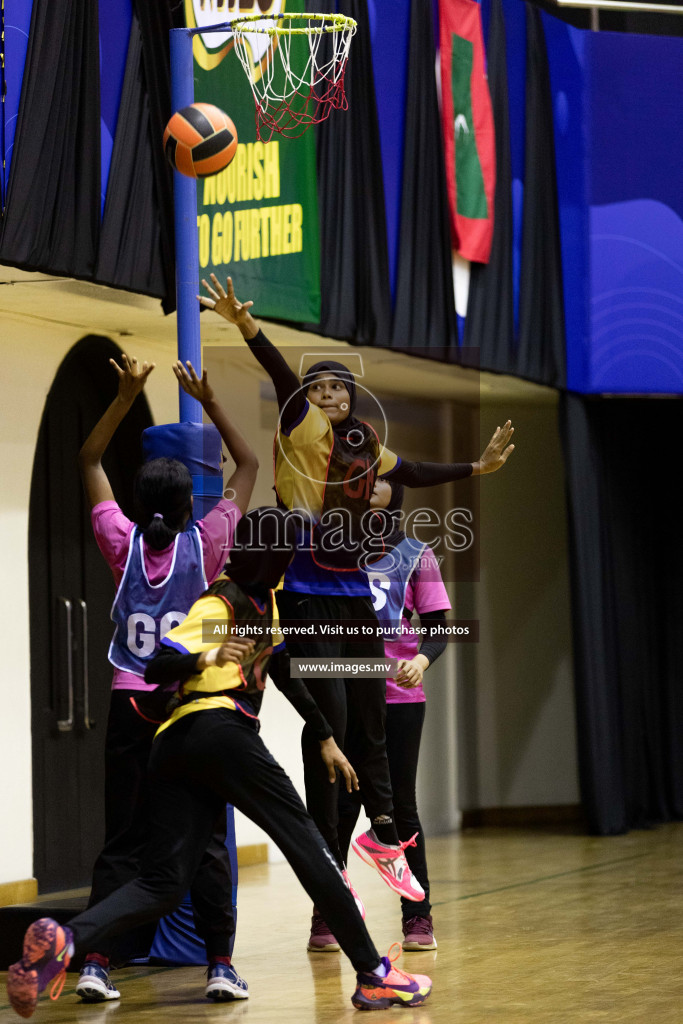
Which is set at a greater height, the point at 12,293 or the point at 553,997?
the point at 12,293

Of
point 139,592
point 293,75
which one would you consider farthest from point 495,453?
point 293,75

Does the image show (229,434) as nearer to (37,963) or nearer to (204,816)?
(204,816)

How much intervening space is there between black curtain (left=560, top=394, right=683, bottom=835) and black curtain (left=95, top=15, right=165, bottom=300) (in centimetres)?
439

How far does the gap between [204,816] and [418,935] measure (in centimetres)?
176

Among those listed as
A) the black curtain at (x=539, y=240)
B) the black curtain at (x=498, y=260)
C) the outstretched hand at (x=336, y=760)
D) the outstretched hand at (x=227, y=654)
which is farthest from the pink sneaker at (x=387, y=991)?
the black curtain at (x=539, y=240)

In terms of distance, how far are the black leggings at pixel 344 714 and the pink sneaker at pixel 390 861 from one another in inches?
2.0

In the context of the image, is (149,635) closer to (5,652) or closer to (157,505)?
(157,505)

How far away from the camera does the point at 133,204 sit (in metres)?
7.16

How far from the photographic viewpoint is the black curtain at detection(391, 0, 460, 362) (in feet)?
30.1

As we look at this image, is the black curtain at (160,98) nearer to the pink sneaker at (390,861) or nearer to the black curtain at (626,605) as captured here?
the pink sneaker at (390,861)

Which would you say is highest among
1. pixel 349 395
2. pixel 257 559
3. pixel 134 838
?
pixel 349 395

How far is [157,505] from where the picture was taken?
529 centimetres

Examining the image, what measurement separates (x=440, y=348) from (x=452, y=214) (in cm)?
90

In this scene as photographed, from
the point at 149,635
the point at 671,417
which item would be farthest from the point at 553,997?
the point at 671,417
